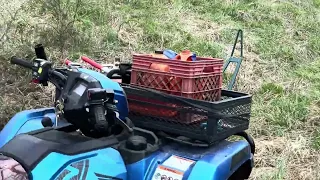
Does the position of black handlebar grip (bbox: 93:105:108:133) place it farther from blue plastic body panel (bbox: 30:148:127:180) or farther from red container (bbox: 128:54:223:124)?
red container (bbox: 128:54:223:124)

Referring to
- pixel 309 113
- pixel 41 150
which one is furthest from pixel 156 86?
pixel 309 113

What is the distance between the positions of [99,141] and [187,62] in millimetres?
594

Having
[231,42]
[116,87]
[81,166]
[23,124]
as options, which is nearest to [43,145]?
[81,166]

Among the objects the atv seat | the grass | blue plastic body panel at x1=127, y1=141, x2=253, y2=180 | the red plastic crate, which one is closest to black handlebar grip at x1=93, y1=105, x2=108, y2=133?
the atv seat

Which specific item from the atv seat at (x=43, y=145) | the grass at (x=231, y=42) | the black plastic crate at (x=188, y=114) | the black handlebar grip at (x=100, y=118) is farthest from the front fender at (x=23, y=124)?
the grass at (x=231, y=42)

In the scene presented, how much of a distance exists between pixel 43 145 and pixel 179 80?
75cm

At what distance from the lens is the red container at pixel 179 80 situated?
2.34 m

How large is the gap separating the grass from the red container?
1738mm

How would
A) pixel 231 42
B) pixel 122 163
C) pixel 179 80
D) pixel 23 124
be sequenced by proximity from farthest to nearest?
pixel 231 42
pixel 23 124
pixel 179 80
pixel 122 163

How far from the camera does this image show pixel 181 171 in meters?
2.14

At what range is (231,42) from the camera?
6.44 meters

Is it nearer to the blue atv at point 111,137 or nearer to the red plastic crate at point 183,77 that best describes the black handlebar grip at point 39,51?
the blue atv at point 111,137

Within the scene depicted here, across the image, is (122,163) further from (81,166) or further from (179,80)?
(179,80)

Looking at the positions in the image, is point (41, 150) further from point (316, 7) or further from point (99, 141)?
point (316, 7)
